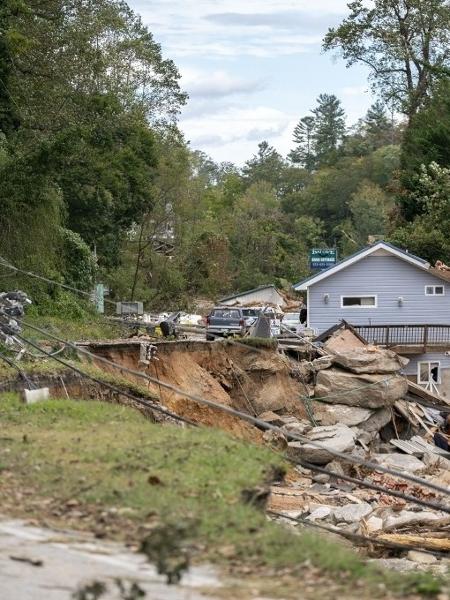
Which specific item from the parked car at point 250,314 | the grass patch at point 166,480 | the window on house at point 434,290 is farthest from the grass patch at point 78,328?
the window on house at point 434,290

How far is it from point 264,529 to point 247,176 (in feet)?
484

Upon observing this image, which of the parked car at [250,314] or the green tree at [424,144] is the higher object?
the green tree at [424,144]

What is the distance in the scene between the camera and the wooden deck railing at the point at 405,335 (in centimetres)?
4706

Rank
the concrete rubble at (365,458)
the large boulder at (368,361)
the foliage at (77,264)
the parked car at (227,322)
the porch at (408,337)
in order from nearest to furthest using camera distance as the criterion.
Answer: the concrete rubble at (365,458) < the large boulder at (368,361) < the foliage at (77,264) < the porch at (408,337) < the parked car at (227,322)

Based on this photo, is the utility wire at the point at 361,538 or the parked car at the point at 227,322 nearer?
the utility wire at the point at 361,538

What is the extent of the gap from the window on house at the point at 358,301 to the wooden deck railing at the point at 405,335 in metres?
3.65

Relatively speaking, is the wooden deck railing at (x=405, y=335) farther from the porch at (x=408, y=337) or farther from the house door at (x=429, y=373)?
the house door at (x=429, y=373)

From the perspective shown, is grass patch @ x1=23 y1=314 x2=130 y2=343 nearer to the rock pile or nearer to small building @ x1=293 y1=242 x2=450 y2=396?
the rock pile

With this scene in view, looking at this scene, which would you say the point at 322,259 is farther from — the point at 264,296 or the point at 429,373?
the point at 264,296

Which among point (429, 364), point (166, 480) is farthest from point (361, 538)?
point (429, 364)

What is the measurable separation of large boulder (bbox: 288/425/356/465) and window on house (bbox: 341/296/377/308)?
56.3 ft

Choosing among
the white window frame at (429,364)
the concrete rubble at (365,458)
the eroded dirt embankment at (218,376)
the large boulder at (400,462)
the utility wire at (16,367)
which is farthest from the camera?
the white window frame at (429,364)

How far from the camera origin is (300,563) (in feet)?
28.8

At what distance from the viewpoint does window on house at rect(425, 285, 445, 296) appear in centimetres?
5106
